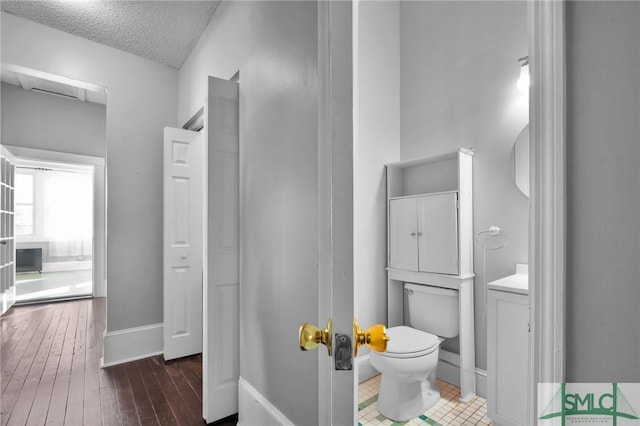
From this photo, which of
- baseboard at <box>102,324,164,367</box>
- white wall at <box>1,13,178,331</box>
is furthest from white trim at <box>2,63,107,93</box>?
baseboard at <box>102,324,164,367</box>

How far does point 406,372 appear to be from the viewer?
1.58m

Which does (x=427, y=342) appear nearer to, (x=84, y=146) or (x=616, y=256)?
(x=616, y=256)

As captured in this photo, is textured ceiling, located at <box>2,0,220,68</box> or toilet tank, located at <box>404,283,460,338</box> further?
textured ceiling, located at <box>2,0,220,68</box>

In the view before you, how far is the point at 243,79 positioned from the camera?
189 cm

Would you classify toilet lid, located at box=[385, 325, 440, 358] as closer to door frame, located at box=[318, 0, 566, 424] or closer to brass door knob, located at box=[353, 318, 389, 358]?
door frame, located at box=[318, 0, 566, 424]

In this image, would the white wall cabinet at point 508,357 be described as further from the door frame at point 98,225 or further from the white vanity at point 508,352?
the door frame at point 98,225

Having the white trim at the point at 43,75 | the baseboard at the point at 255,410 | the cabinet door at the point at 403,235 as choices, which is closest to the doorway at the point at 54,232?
the white trim at the point at 43,75

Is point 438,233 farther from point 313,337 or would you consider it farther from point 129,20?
point 129,20

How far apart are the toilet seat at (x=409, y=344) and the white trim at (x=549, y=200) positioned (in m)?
0.86

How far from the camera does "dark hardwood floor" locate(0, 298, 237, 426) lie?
6.02ft

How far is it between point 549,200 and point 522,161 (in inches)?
50.7

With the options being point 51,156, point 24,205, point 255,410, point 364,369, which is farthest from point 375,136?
point 24,205

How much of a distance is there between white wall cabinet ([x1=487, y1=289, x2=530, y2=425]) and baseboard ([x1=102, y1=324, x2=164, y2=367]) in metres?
2.60

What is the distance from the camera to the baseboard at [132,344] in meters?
2.58
